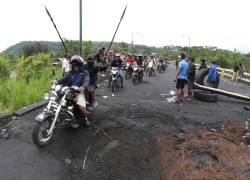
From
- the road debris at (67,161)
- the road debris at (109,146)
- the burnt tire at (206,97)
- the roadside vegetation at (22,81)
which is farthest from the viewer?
the burnt tire at (206,97)

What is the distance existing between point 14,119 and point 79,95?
2.23m

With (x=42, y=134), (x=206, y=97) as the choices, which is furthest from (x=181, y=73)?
(x=42, y=134)

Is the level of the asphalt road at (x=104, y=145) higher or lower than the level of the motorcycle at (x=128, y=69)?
lower

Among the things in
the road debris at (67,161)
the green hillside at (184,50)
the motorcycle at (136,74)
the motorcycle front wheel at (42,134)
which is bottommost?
the road debris at (67,161)

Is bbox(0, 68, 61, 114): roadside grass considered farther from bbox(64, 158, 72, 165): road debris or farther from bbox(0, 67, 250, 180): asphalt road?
bbox(64, 158, 72, 165): road debris

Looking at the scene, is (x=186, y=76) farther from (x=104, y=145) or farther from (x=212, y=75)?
(x=104, y=145)

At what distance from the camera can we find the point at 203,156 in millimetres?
5848

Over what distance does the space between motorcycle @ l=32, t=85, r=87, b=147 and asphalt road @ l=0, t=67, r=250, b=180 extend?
245mm

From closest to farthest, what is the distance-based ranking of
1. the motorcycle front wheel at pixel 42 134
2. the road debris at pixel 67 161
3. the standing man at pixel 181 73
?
1. the road debris at pixel 67 161
2. the motorcycle front wheel at pixel 42 134
3. the standing man at pixel 181 73

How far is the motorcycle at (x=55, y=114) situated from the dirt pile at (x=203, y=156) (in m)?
2.15

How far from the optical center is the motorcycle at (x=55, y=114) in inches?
226

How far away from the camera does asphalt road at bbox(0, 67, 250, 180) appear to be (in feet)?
16.7

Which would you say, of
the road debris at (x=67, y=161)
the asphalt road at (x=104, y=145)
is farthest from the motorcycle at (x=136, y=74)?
the road debris at (x=67, y=161)

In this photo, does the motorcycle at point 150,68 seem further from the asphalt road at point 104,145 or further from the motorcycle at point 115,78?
the asphalt road at point 104,145
